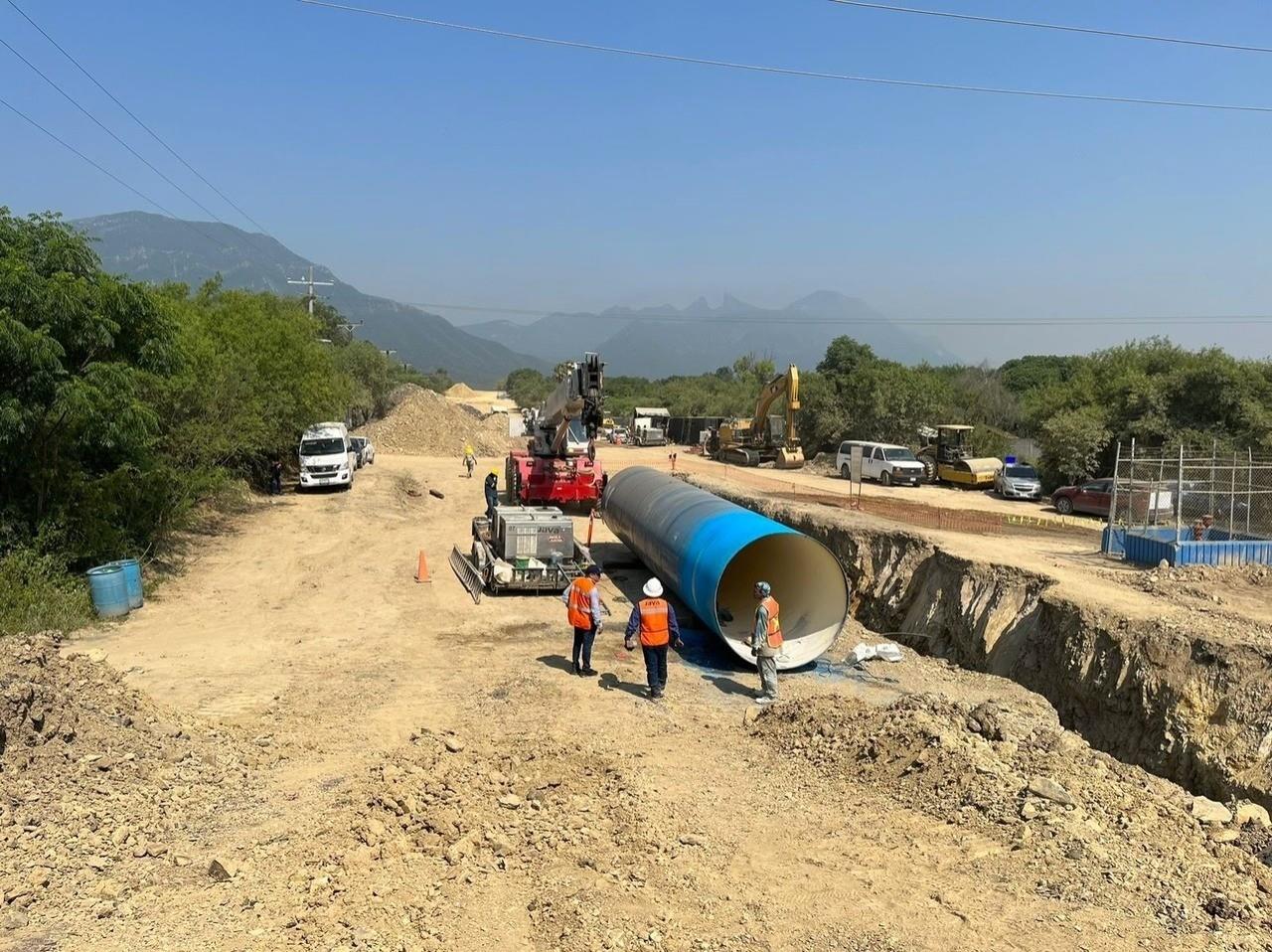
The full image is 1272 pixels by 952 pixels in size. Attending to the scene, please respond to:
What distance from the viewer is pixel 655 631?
35.1 feet

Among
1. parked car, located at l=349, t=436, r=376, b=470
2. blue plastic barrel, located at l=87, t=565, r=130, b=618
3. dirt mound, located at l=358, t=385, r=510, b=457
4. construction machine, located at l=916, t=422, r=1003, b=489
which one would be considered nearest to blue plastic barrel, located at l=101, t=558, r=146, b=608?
blue plastic barrel, located at l=87, t=565, r=130, b=618

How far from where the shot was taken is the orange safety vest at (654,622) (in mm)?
10633

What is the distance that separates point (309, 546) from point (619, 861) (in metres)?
16.7

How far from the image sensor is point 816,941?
18.4ft

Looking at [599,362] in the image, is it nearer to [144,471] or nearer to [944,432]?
[144,471]

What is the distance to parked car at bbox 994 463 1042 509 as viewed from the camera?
31.4m

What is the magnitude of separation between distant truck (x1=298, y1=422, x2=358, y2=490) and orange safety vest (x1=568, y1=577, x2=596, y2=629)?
19.5 m

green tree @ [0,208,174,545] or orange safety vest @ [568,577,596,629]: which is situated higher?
green tree @ [0,208,174,545]

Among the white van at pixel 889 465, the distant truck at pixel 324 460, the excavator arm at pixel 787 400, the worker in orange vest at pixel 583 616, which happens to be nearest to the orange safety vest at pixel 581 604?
the worker in orange vest at pixel 583 616

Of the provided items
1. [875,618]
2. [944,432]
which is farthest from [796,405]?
[875,618]

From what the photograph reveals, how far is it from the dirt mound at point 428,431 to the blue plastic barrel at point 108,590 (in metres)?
33.7

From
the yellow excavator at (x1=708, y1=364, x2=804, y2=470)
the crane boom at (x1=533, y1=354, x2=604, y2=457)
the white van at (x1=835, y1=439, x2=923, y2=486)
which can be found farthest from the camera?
the yellow excavator at (x1=708, y1=364, x2=804, y2=470)

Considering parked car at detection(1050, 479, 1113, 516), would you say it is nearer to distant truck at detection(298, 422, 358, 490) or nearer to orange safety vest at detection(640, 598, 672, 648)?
orange safety vest at detection(640, 598, 672, 648)

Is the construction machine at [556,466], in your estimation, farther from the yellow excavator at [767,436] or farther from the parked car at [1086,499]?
the parked car at [1086,499]
